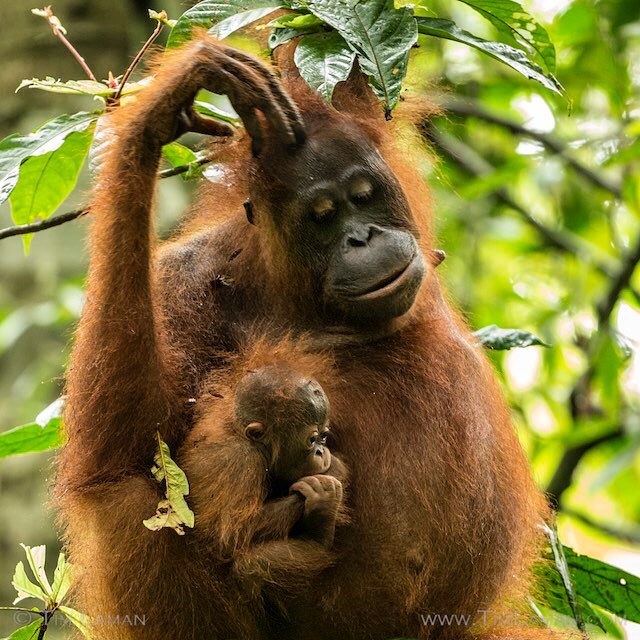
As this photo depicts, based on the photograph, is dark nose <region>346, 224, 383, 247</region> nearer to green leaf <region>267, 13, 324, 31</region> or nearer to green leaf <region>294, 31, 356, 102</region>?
green leaf <region>294, 31, 356, 102</region>

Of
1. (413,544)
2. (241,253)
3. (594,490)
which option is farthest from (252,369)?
(594,490)

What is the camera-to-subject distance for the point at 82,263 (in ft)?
20.3

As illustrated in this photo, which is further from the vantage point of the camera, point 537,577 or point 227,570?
point 537,577

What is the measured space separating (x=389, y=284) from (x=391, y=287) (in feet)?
0.07

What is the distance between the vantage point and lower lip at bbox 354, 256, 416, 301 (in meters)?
3.13

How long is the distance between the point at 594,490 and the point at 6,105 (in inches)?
159

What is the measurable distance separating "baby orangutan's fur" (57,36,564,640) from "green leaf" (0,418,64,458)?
0.32 metres

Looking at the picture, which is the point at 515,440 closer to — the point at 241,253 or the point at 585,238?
the point at 241,253

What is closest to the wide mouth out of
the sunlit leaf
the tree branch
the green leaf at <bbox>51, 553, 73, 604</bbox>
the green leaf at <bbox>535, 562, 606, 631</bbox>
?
the sunlit leaf

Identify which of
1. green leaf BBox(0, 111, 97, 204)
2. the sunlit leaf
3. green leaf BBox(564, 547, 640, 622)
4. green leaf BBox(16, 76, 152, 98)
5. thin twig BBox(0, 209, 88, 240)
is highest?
green leaf BBox(16, 76, 152, 98)

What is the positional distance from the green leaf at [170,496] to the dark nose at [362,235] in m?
0.84

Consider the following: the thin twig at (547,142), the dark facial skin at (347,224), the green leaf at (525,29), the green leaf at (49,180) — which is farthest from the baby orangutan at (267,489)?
the thin twig at (547,142)

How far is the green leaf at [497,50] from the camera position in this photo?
3.04m

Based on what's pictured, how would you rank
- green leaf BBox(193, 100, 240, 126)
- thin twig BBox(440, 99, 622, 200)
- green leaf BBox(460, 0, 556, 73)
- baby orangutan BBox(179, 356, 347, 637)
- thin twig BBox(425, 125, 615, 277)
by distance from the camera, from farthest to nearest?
1. thin twig BBox(425, 125, 615, 277)
2. thin twig BBox(440, 99, 622, 200)
3. green leaf BBox(193, 100, 240, 126)
4. green leaf BBox(460, 0, 556, 73)
5. baby orangutan BBox(179, 356, 347, 637)
